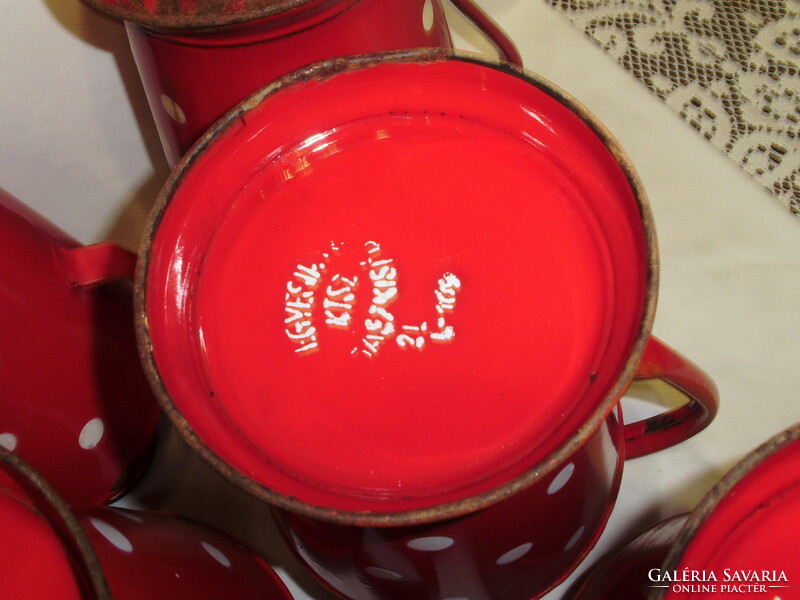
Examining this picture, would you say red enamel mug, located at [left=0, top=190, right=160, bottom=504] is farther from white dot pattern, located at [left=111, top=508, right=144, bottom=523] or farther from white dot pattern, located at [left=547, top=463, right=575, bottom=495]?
white dot pattern, located at [left=547, top=463, right=575, bottom=495]

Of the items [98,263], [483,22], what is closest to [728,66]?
[483,22]

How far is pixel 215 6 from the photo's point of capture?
41 cm

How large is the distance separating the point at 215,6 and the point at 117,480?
0.38m

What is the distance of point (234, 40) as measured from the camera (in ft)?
1.40

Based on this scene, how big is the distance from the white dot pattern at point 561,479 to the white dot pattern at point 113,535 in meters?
0.24

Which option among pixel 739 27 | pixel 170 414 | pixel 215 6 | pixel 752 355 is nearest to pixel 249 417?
pixel 170 414

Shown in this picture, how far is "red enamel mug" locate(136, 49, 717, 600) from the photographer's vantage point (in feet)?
1.28

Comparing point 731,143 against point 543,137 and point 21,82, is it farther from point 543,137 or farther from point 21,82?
point 21,82

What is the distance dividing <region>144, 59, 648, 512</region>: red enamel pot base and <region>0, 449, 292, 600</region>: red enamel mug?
76mm

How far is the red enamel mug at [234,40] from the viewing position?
399mm

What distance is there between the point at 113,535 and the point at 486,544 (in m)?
0.21

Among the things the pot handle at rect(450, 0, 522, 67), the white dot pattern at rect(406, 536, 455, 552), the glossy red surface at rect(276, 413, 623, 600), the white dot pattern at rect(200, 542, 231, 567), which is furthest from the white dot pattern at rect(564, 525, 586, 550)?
the pot handle at rect(450, 0, 522, 67)

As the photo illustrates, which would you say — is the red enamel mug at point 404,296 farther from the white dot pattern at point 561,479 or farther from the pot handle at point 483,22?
the pot handle at point 483,22

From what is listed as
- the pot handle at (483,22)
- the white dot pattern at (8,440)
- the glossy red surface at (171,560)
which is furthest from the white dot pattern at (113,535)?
the pot handle at (483,22)
